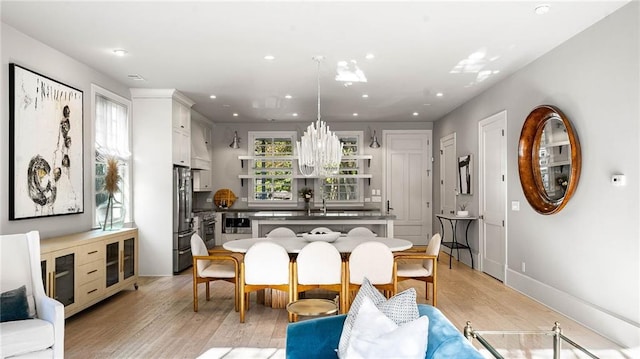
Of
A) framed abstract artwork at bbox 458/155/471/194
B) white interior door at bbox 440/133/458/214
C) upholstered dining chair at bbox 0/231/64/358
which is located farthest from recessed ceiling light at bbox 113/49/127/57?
white interior door at bbox 440/133/458/214

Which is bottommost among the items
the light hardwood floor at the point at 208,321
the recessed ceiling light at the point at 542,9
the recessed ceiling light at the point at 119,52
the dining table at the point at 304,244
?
the light hardwood floor at the point at 208,321

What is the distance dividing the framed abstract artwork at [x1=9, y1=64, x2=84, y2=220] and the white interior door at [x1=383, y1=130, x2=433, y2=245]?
20.6 ft

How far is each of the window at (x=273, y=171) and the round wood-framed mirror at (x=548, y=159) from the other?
209 inches

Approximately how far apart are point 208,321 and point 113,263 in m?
1.52

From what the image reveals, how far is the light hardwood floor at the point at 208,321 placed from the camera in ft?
11.3

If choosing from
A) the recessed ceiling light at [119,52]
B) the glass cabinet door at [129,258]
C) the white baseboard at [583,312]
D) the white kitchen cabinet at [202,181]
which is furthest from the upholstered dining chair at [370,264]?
the white kitchen cabinet at [202,181]

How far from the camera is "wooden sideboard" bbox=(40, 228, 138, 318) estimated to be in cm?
381

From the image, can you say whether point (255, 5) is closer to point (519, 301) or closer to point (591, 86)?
point (591, 86)

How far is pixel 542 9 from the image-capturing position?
3.46 m

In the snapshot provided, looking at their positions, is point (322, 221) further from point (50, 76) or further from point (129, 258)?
point (50, 76)

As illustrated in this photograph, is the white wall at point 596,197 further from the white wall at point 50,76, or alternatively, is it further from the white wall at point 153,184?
the white wall at point 50,76

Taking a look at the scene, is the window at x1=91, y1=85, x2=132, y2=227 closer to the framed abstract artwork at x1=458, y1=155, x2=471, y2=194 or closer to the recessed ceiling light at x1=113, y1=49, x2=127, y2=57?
the recessed ceiling light at x1=113, y1=49, x2=127, y2=57

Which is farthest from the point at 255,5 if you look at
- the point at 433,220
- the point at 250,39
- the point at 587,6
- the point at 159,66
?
the point at 433,220

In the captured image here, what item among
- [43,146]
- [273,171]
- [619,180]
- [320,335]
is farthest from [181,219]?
[619,180]
